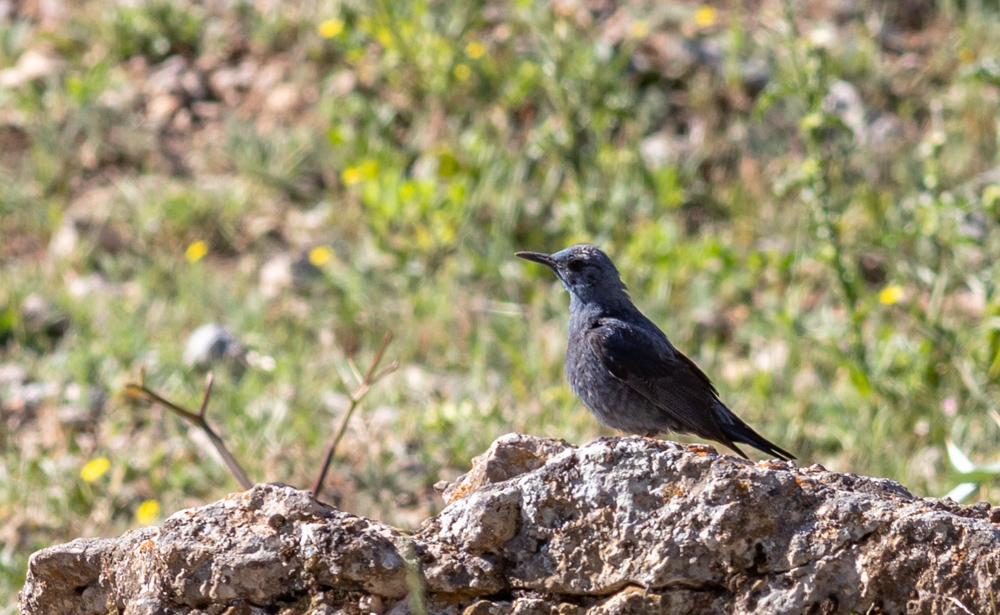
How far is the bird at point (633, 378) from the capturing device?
4.09m

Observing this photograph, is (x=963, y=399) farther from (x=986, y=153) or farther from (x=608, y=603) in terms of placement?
(x=608, y=603)

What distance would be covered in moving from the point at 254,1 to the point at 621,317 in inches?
230

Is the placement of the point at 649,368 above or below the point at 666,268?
above

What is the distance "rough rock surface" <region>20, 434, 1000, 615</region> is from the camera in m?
2.44

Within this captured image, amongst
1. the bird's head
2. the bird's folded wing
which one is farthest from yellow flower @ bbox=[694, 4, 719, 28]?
the bird's folded wing

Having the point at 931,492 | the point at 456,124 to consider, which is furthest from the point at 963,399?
the point at 456,124

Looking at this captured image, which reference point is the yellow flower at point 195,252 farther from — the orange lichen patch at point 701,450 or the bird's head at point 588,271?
the orange lichen patch at point 701,450

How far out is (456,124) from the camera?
7.79 meters

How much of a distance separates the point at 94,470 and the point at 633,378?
100 inches

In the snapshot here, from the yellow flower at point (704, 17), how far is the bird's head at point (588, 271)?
451cm

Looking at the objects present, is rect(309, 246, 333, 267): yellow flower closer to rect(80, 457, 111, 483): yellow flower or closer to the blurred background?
the blurred background

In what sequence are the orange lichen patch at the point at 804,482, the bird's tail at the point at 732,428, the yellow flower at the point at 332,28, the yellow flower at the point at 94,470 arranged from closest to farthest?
the orange lichen patch at the point at 804,482
the bird's tail at the point at 732,428
the yellow flower at the point at 94,470
the yellow flower at the point at 332,28

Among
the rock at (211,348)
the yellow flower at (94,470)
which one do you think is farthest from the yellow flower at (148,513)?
the rock at (211,348)

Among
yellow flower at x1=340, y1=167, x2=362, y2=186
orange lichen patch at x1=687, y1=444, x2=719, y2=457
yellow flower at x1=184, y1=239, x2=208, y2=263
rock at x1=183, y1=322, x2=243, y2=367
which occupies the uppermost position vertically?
orange lichen patch at x1=687, y1=444, x2=719, y2=457
